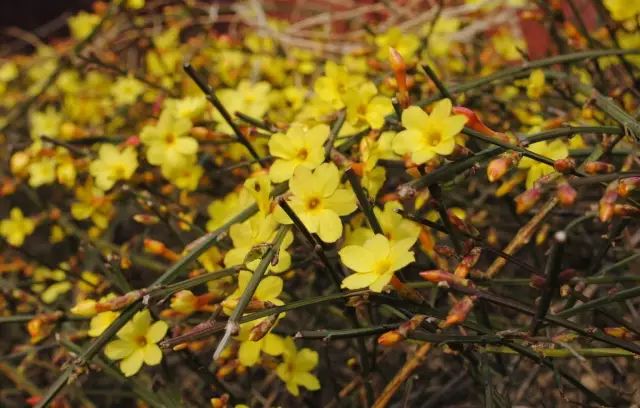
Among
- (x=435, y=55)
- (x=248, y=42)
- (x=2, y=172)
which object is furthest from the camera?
(x=248, y=42)

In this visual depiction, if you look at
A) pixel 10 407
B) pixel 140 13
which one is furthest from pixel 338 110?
pixel 140 13

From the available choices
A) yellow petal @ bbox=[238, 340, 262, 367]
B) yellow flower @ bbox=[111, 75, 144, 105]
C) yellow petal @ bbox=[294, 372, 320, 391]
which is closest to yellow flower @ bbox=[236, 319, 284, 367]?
yellow petal @ bbox=[238, 340, 262, 367]

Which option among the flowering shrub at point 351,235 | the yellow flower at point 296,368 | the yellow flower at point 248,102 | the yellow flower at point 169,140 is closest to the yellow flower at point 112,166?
the flowering shrub at point 351,235

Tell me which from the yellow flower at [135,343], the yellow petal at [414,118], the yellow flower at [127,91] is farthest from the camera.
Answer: the yellow flower at [127,91]

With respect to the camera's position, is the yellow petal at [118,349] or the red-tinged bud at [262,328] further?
the yellow petal at [118,349]

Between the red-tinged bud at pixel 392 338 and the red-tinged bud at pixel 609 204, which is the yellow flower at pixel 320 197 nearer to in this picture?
the red-tinged bud at pixel 392 338

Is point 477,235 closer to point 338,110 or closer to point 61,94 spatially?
point 338,110

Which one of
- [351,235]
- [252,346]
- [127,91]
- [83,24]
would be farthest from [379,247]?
[83,24]
